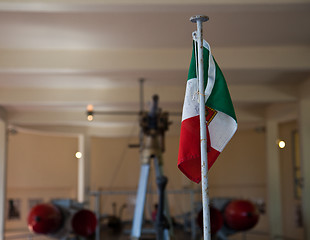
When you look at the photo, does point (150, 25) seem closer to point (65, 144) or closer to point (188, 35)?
point (188, 35)

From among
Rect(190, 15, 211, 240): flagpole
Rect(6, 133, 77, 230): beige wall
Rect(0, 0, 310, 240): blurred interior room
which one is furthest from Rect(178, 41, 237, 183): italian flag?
Rect(6, 133, 77, 230): beige wall

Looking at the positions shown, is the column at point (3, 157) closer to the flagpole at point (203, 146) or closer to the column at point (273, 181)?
the column at point (273, 181)

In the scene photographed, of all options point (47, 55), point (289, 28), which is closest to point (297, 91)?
point (289, 28)

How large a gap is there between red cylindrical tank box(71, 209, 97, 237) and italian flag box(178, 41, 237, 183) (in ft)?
20.6

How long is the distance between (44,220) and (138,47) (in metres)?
3.58

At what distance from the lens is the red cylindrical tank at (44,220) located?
28.0ft

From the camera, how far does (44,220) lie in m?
8.52

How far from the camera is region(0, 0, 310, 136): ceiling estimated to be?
521 cm

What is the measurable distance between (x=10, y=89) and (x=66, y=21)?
4.21 meters

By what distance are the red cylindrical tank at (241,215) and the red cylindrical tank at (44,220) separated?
323 centimetres

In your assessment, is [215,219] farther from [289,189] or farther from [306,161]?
[289,189]

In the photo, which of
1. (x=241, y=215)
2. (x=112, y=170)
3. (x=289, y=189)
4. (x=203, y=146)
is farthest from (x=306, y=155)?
(x=112, y=170)

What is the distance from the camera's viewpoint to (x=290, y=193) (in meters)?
14.1

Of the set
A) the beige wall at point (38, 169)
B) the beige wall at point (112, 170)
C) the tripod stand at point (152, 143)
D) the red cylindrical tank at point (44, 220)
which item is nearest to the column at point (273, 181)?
the beige wall at point (112, 170)
